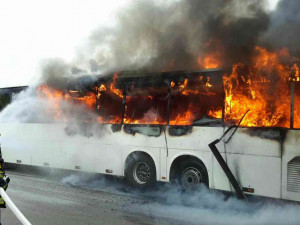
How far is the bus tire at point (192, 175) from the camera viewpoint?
290 inches

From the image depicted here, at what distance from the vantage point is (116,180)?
32.3 ft

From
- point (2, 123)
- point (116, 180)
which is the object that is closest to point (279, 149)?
point (116, 180)

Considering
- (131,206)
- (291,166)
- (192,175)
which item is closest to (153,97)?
(192,175)

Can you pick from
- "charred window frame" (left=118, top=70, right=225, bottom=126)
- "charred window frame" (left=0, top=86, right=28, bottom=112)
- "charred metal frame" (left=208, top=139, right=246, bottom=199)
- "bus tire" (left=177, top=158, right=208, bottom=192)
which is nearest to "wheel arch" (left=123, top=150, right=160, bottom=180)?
"bus tire" (left=177, top=158, right=208, bottom=192)

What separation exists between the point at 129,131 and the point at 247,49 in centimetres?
366

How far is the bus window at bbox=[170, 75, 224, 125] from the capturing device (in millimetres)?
7367

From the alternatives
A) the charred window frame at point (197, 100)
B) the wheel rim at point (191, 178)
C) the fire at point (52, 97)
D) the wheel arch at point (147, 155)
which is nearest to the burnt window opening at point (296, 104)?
the charred window frame at point (197, 100)

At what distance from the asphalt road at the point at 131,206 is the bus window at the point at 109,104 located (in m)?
1.95

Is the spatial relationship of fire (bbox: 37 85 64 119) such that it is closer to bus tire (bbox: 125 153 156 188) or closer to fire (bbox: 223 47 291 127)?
bus tire (bbox: 125 153 156 188)

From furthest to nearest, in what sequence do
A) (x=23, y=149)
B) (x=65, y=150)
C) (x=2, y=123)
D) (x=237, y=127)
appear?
(x=2, y=123), (x=23, y=149), (x=65, y=150), (x=237, y=127)

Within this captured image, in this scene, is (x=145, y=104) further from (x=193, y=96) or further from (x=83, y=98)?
(x=83, y=98)

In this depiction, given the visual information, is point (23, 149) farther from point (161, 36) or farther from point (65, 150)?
point (161, 36)

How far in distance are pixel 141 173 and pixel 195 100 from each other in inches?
95.4

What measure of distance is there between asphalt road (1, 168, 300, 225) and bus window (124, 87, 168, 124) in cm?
183
